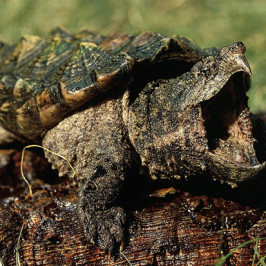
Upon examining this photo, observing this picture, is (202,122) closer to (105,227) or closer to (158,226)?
(158,226)

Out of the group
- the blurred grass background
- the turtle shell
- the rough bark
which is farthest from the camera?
the blurred grass background

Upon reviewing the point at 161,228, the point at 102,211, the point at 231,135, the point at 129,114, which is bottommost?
the point at 161,228

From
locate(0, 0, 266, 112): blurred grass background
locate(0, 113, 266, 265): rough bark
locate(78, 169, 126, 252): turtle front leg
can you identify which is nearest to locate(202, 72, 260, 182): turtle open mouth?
locate(0, 113, 266, 265): rough bark

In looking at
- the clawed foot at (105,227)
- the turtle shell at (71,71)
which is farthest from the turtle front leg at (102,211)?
the turtle shell at (71,71)

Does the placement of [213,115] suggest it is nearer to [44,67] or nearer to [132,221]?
[132,221]

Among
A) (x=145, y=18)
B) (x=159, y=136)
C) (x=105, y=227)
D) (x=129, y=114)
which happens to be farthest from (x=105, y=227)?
(x=145, y=18)

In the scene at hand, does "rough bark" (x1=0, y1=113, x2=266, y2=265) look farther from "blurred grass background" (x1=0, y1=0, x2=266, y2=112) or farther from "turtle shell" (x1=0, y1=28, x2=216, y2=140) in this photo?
"blurred grass background" (x1=0, y1=0, x2=266, y2=112)
